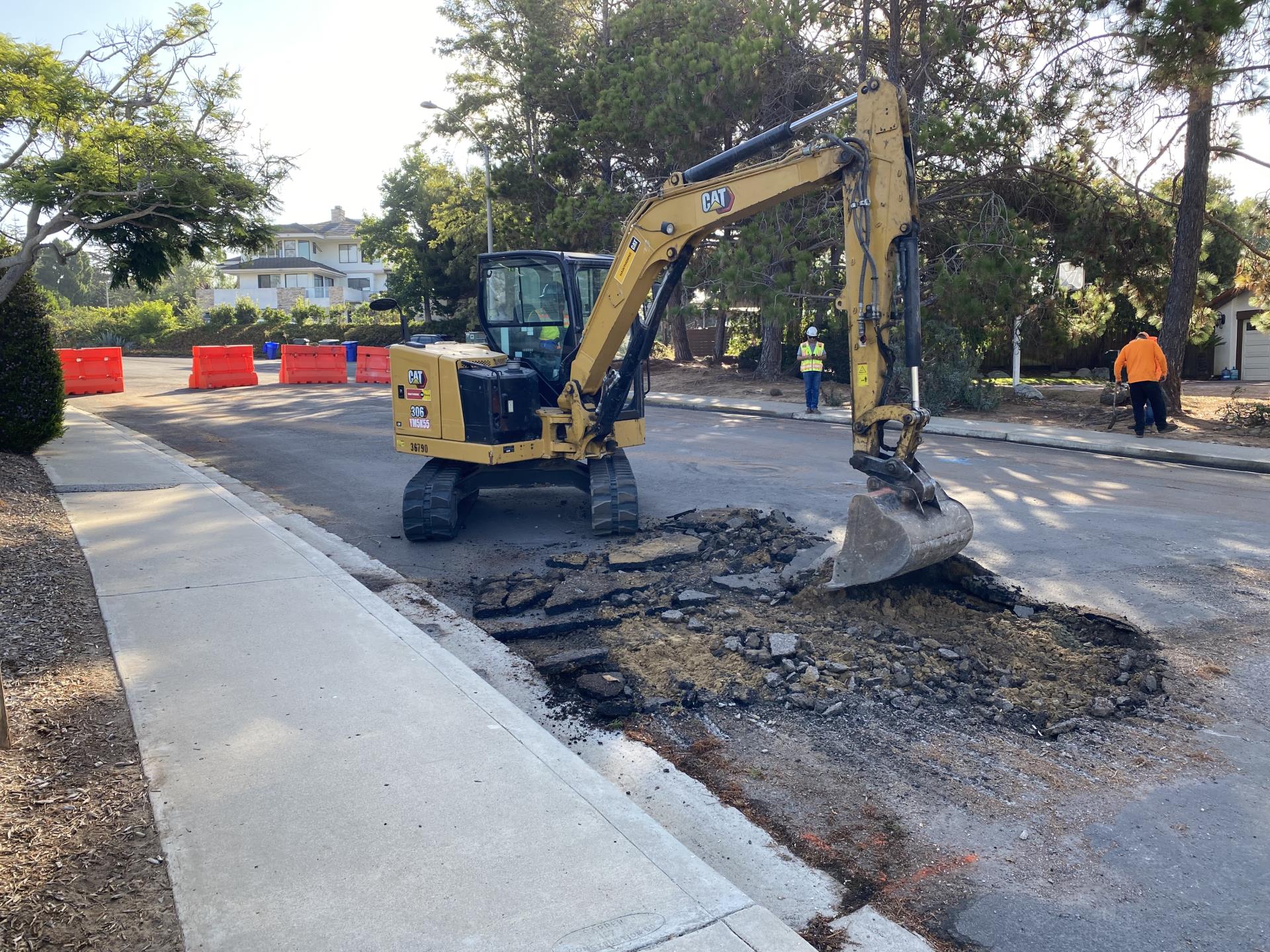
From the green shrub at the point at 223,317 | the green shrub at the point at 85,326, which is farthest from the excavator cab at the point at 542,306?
the green shrub at the point at 223,317

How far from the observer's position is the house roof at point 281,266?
75.2 m

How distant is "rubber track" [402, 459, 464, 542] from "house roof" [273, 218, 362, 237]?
7625cm

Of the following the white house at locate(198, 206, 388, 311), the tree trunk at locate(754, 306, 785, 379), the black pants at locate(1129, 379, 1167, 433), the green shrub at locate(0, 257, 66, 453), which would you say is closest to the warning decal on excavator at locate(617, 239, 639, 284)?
the green shrub at locate(0, 257, 66, 453)

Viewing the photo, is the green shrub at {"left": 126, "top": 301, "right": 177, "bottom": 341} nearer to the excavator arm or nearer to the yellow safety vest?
the yellow safety vest

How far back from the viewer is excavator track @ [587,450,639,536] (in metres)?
9.20

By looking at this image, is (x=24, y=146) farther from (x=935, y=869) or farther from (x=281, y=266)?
(x=281, y=266)

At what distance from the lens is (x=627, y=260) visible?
8.75 meters

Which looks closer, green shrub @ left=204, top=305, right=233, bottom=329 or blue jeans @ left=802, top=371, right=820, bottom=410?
blue jeans @ left=802, top=371, right=820, bottom=410

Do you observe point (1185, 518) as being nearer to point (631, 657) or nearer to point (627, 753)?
point (631, 657)

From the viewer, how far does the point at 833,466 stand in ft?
43.7

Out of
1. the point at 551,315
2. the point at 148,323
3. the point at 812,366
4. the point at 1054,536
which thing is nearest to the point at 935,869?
the point at 1054,536

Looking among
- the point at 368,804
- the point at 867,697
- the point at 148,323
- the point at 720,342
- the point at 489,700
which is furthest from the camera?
the point at 148,323

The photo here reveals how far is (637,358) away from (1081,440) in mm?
10148

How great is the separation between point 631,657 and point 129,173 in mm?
10614
